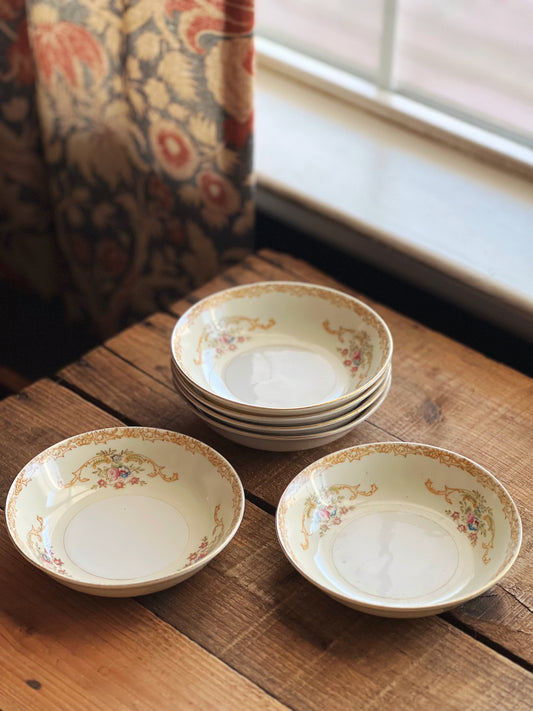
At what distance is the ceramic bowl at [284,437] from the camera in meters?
0.98

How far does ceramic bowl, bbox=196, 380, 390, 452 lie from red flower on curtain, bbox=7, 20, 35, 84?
0.91 metres

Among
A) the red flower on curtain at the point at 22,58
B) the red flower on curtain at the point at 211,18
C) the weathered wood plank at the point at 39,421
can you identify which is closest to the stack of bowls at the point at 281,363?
the weathered wood plank at the point at 39,421

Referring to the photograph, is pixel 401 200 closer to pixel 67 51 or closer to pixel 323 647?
pixel 67 51

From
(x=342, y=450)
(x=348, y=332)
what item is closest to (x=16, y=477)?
(x=342, y=450)

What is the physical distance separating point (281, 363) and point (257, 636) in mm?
373

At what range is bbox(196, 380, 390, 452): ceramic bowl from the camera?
3.22 ft

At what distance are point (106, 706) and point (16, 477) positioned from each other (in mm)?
256

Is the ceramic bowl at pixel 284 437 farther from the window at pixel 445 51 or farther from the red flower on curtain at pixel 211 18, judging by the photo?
the window at pixel 445 51

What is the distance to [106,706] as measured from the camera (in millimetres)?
777

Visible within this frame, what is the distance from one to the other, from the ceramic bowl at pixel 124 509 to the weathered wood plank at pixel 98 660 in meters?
0.03

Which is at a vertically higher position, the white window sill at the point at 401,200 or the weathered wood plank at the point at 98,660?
the white window sill at the point at 401,200

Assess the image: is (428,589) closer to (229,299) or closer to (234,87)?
(229,299)

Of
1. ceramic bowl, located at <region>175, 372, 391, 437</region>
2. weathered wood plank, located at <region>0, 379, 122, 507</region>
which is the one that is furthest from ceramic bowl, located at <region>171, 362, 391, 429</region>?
weathered wood plank, located at <region>0, 379, 122, 507</region>

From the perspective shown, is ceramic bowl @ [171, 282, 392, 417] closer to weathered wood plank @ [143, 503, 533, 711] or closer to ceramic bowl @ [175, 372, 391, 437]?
ceramic bowl @ [175, 372, 391, 437]
